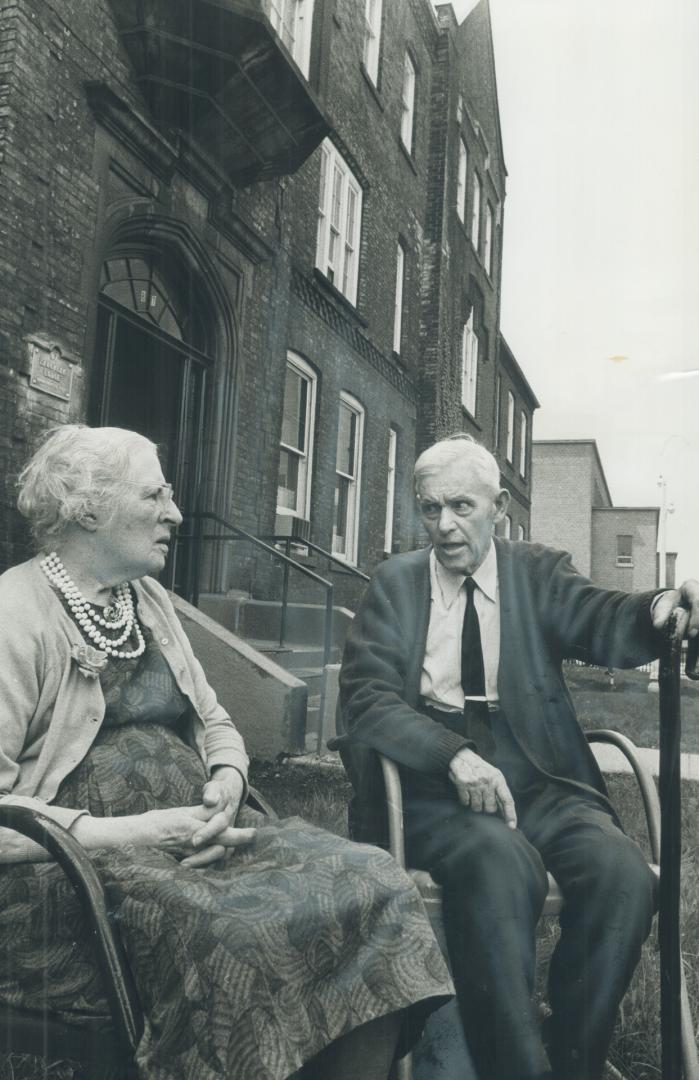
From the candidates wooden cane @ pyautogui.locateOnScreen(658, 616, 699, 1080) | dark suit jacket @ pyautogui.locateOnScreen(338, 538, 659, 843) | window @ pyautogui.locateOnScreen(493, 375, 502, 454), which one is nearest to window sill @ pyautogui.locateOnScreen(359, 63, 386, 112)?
window @ pyautogui.locateOnScreen(493, 375, 502, 454)

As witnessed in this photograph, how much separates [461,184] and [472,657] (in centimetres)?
240

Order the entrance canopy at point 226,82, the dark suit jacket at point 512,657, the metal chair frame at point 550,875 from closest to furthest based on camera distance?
the metal chair frame at point 550,875, the dark suit jacket at point 512,657, the entrance canopy at point 226,82

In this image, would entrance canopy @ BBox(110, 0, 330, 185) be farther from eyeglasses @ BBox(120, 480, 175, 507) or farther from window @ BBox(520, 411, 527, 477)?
eyeglasses @ BBox(120, 480, 175, 507)

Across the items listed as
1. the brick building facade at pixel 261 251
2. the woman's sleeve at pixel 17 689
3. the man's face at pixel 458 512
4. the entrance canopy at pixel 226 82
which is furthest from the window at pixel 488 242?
the woman's sleeve at pixel 17 689

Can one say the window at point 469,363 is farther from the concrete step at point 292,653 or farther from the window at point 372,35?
the concrete step at point 292,653

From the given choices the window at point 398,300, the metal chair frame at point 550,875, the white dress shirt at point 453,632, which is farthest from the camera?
the window at point 398,300

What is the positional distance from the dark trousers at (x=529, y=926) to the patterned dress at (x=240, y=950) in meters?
0.27

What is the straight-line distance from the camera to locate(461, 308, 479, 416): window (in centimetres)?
374

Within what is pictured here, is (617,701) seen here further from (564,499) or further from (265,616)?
(265,616)

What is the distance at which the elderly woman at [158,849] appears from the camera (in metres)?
1.37

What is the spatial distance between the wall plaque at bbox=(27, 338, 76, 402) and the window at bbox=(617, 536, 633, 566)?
180 centimetres

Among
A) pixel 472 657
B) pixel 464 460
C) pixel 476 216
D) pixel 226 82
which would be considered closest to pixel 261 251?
pixel 226 82

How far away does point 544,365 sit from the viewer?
9.55 ft

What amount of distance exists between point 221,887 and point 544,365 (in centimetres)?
206
